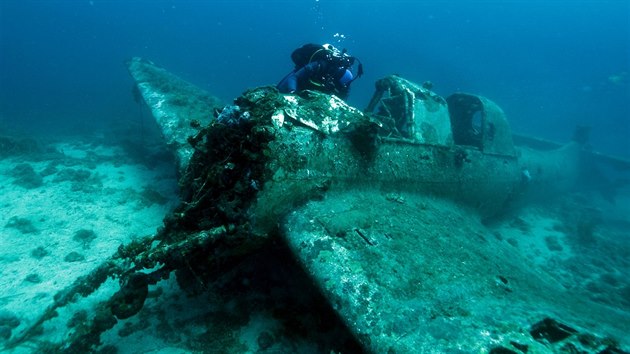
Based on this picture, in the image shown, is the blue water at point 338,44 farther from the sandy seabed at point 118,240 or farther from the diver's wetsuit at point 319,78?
the diver's wetsuit at point 319,78

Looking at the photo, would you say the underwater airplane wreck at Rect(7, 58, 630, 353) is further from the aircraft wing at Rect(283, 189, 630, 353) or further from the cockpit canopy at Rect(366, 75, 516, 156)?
the cockpit canopy at Rect(366, 75, 516, 156)

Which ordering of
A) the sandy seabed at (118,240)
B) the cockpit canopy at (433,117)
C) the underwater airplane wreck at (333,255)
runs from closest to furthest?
1. the underwater airplane wreck at (333,255)
2. the sandy seabed at (118,240)
3. the cockpit canopy at (433,117)

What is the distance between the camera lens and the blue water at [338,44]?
128ft

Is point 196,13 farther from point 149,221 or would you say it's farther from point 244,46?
point 149,221

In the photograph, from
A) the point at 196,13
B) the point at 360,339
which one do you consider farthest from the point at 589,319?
the point at 196,13

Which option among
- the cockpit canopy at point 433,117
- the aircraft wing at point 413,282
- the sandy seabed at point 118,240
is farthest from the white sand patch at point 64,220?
the cockpit canopy at point 433,117

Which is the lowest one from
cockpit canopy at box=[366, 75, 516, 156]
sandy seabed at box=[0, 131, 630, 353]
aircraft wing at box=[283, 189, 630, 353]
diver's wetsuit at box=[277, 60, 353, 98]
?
sandy seabed at box=[0, 131, 630, 353]

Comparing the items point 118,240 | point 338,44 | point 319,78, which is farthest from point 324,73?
point 338,44

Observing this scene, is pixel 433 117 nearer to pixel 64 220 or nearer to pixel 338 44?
pixel 64 220

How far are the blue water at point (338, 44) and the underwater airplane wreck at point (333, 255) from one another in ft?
57.0

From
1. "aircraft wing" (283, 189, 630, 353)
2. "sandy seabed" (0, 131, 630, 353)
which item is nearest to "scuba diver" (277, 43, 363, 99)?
"aircraft wing" (283, 189, 630, 353)

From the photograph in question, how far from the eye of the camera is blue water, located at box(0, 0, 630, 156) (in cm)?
3900

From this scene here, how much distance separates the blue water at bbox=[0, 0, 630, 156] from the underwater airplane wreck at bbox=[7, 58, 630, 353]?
17.4 metres

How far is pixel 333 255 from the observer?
3346 mm
